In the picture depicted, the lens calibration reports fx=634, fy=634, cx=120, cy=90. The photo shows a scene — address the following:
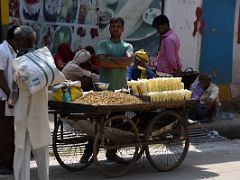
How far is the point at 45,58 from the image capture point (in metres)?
5.97

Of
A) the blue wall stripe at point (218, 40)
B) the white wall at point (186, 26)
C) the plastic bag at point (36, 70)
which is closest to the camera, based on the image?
the plastic bag at point (36, 70)

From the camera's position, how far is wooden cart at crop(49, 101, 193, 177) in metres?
6.81

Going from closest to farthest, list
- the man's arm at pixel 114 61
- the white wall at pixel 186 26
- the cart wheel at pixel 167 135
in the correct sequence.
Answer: the cart wheel at pixel 167 135, the man's arm at pixel 114 61, the white wall at pixel 186 26

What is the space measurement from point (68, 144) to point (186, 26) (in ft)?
16.1

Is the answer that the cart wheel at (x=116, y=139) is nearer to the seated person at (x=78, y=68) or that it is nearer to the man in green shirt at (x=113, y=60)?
the man in green shirt at (x=113, y=60)

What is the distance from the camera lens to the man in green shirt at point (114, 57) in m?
7.51

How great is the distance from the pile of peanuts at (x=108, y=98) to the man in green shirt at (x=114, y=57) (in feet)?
1.71

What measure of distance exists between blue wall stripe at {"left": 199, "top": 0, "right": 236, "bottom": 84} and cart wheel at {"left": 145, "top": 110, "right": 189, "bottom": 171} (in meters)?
4.39

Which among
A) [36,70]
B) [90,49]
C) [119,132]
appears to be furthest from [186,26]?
[36,70]

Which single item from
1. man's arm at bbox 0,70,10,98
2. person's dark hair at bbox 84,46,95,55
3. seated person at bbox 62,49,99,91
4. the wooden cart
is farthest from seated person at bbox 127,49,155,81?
man's arm at bbox 0,70,10,98

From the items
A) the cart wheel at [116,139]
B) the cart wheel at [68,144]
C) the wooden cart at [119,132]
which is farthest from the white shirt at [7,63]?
the cart wheel at [116,139]

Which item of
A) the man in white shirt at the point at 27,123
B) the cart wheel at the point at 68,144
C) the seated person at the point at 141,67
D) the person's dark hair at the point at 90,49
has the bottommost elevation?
the cart wheel at the point at 68,144

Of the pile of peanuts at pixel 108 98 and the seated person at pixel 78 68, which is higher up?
the seated person at pixel 78 68

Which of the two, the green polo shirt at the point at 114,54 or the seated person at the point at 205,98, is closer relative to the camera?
the green polo shirt at the point at 114,54
